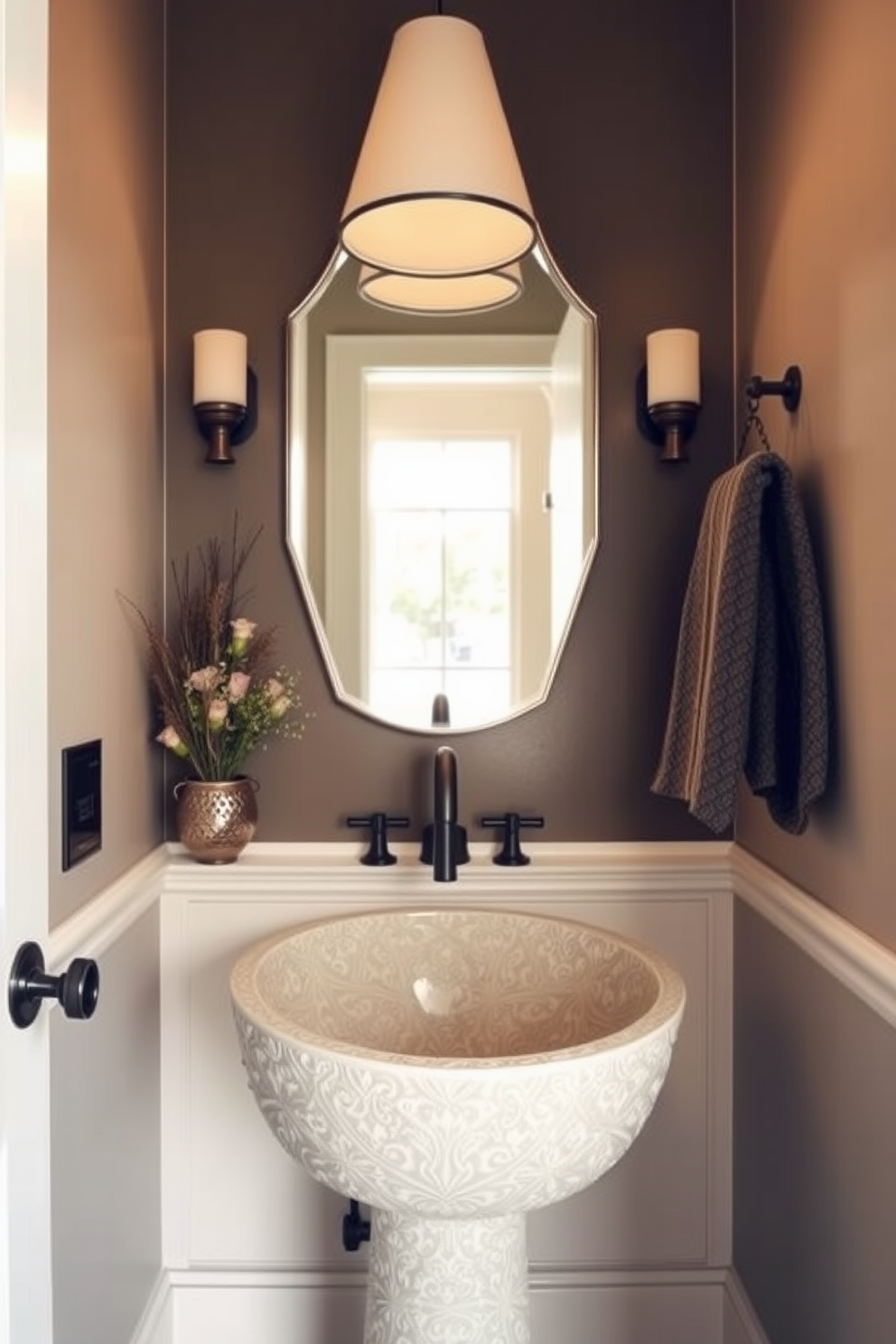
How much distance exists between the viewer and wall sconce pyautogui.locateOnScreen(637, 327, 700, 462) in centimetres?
155

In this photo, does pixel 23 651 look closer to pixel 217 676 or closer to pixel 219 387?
pixel 217 676

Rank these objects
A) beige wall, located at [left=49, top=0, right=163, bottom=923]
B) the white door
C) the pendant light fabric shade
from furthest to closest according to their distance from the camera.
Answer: the pendant light fabric shade → beige wall, located at [left=49, top=0, right=163, bottom=923] → the white door

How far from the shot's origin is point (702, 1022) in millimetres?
1603

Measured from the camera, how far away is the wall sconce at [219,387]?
1560 millimetres

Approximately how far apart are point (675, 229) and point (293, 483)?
806 millimetres

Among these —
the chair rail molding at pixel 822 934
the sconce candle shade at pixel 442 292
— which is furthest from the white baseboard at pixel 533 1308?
the sconce candle shade at pixel 442 292

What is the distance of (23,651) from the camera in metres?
0.74

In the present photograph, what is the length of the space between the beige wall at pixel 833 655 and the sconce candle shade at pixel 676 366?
0.11 metres

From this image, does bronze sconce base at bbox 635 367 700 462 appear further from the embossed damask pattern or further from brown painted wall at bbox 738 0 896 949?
the embossed damask pattern

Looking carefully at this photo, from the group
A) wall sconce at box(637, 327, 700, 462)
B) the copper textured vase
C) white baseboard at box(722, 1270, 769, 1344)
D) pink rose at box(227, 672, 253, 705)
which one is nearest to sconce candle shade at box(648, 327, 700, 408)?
wall sconce at box(637, 327, 700, 462)

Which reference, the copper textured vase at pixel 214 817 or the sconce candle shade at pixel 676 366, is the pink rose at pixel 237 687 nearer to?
the copper textured vase at pixel 214 817

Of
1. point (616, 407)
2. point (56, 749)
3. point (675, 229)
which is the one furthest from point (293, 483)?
point (675, 229)

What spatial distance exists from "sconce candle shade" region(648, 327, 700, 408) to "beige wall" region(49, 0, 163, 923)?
2.78 feet

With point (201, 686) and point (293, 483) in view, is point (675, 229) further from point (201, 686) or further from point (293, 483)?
point (201, 686)
